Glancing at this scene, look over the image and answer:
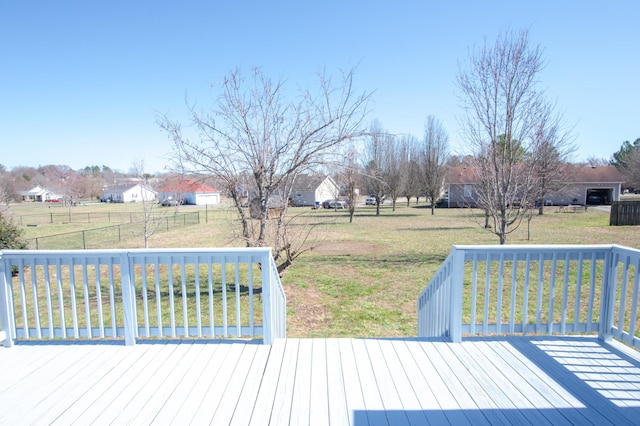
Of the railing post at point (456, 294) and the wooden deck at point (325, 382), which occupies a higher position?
the railing post at point (456, 294)

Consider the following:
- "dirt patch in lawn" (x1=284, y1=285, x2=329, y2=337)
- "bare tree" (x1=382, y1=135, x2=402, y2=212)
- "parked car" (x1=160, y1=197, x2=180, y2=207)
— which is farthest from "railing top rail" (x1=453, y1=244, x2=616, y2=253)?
"bare tree" (x1=382, y1=135, x2=402, y2=212)

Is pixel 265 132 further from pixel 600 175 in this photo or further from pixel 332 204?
pixel 600 175

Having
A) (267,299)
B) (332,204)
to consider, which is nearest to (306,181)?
(267,299)

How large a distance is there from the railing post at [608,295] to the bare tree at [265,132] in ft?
12.9

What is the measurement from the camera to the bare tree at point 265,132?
5.83 metres

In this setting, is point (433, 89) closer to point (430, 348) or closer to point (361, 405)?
point (430, 348)

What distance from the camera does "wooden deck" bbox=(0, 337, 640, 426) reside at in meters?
1.98

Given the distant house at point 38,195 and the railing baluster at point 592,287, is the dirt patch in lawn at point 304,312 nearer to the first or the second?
the railing baluster at point 592,287

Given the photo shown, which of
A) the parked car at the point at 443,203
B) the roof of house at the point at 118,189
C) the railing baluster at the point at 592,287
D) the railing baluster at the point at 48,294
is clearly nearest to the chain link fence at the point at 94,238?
the railing baluster at the point at 48,294

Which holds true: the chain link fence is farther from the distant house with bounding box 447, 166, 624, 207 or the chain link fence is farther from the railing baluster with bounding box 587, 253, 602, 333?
the distant house with bounding box 447, 166, 624, 207

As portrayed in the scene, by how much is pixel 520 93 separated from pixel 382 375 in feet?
27.7

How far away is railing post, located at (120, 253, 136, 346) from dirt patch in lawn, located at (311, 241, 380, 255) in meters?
8.56

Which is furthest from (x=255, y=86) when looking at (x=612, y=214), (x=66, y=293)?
(x=612, y=214)

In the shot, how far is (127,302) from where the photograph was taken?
289cm
